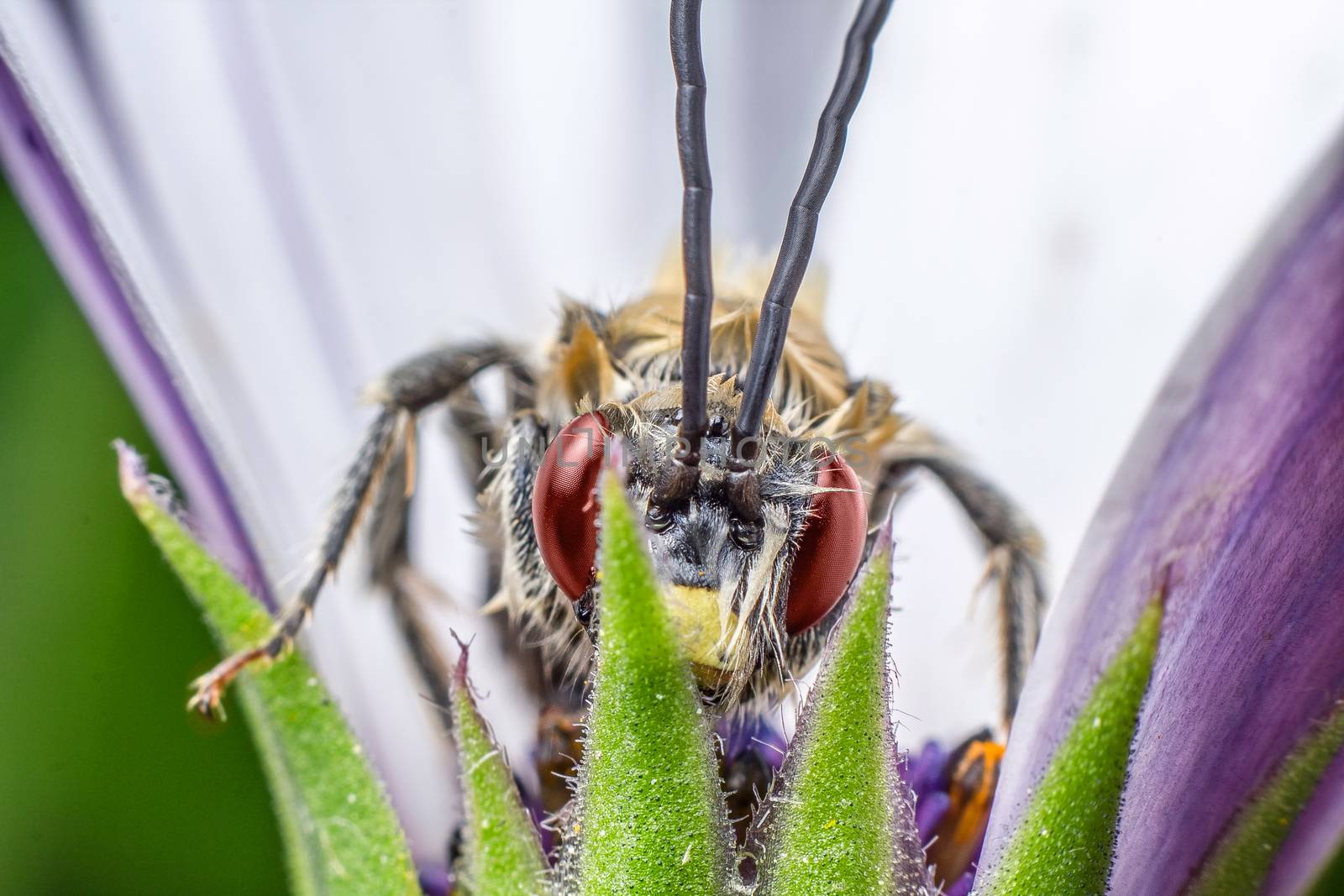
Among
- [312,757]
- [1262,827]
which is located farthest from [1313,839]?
[312,757]

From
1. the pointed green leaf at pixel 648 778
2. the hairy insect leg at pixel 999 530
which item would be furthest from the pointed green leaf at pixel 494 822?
the hairy insect leg at pixel 999 530

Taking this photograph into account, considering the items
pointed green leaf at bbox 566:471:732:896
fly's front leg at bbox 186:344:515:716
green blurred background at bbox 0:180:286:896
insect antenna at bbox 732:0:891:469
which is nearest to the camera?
pointed green leaf at bbox 566:471:732:896

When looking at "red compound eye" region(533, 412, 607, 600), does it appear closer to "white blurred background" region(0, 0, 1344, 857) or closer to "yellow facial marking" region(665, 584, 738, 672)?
"yellow facial marking" region(665, 584, 738, 672)

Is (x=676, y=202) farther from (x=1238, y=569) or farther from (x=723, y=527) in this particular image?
(x=1238, y=569)

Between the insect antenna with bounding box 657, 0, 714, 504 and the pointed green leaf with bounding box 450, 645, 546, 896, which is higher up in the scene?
the insect antenna with bounding box 657, 0, 714, 504

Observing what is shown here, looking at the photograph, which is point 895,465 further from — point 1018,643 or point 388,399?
point 388,399

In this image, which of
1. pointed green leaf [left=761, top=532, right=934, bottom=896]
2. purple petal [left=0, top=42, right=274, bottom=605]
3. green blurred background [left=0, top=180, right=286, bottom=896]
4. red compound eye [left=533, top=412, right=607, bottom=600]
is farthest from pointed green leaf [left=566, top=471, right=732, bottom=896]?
green blurred background [left=0, top=180, right=286, bottom=896]

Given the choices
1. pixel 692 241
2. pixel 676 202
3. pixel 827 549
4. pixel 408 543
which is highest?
pixel 692 241

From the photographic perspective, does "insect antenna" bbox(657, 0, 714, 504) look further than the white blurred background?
No

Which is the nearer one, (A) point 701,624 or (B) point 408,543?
(A) point 701,624
